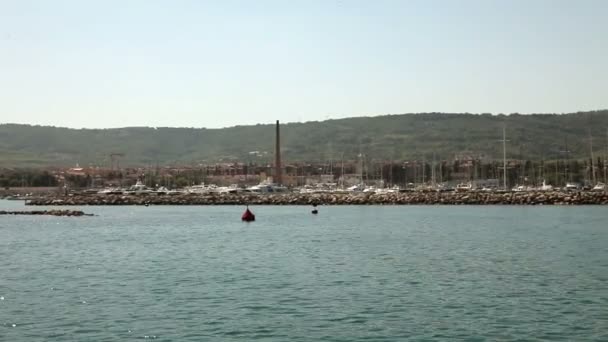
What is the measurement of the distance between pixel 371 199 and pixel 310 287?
233 ft

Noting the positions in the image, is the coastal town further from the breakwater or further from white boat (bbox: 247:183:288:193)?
the breakwater

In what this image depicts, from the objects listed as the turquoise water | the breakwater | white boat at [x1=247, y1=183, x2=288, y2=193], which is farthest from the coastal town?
the turquoise water

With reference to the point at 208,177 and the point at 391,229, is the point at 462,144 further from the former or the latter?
the point at 391,229

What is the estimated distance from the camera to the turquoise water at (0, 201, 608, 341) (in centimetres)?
1803

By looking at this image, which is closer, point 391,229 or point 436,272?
point 436,272

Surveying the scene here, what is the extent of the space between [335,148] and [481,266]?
16635 cm

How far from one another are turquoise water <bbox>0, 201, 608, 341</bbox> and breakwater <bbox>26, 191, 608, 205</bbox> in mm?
39842

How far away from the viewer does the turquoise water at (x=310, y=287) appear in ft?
59.2

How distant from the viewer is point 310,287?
24.0m

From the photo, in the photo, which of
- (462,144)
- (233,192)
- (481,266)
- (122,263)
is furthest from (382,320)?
(462,144)

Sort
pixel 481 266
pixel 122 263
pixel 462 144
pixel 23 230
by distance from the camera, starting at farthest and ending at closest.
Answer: pixel 462 144 < pixel 23 230 < pixel 122 263 < pixel 481 266

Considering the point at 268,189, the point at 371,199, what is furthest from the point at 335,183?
the point at 371,199

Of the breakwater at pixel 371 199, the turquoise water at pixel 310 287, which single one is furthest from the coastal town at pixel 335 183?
the turquoise water at pixel 310 287

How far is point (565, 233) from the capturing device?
44.6 m
